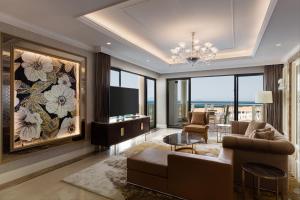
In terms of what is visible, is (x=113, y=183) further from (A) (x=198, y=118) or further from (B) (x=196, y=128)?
(A) (x=198, y=118)

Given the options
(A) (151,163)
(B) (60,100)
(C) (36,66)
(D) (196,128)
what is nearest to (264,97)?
(D) (196,128)

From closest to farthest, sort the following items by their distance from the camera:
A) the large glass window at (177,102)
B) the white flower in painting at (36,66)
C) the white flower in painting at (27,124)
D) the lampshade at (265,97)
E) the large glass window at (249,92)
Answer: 1. the white flower in painting at (27,124)
2. the white flower in painting at (36,66)
3. the lampshade at (265,97)
4. the large glass window at (249,92)
5. the large glass window at (177,102)

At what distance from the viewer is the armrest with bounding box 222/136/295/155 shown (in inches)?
91.5

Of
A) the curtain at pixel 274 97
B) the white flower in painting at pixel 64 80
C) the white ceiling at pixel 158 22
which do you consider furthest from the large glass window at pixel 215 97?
the white flower in painting at pixel 64 80

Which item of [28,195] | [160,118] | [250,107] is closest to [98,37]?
[28,195]

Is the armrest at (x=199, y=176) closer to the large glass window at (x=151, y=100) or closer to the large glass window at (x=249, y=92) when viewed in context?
the large glass window at (x=151, y=100)

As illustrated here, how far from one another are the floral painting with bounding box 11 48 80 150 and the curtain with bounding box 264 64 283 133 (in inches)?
235

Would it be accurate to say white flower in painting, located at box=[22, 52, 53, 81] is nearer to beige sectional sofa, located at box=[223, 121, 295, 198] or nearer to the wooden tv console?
the wooden tv console

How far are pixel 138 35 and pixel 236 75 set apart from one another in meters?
4.47

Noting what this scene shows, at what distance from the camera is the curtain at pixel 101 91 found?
4.39 m

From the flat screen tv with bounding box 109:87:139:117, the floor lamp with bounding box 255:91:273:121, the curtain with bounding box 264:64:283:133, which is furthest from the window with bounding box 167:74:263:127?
the flat screen tv with bounding box 109:87:139:117

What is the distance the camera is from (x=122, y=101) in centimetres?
490

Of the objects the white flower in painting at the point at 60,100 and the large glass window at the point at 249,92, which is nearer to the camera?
the white flower in painting at the point at 60,100

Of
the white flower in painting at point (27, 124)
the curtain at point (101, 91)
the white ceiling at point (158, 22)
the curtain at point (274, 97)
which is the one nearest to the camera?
the white ceiling at point (158, 22)
